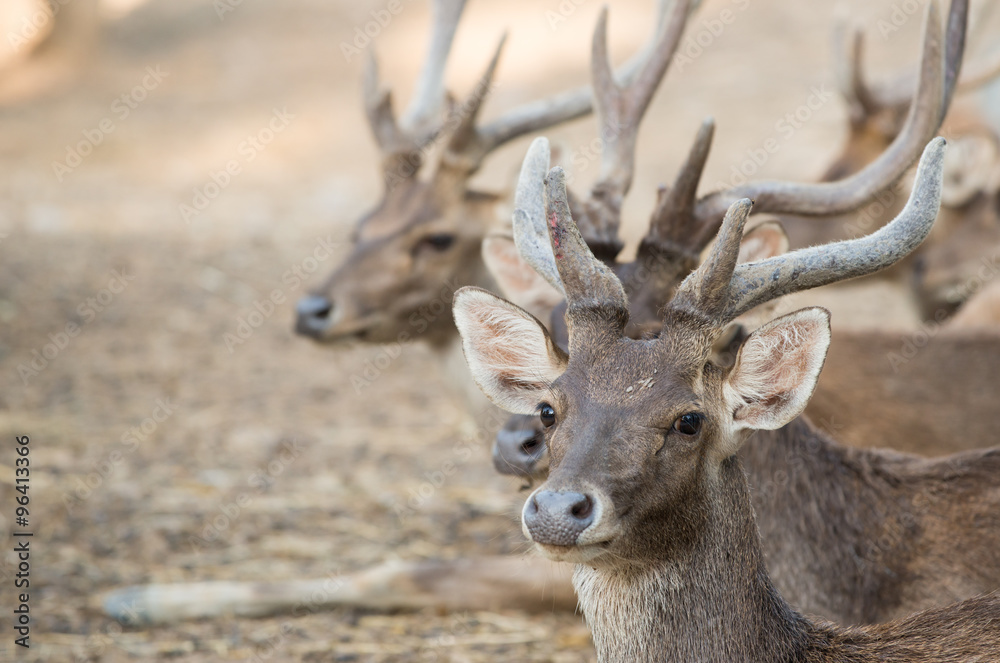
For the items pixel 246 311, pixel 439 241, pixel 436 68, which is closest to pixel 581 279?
pixel 439 241

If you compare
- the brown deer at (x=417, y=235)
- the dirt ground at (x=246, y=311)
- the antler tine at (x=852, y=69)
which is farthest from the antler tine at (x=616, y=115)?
the antler tine at (x=852, y=69)

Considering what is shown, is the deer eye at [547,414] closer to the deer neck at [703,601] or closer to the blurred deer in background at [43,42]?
the deer neck at [703,601]

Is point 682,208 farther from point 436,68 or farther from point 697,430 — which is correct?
point 436,68

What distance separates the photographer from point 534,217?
Answer: 3.38m

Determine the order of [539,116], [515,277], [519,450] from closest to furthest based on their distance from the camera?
[519,450] < [515,277] < [539,116]

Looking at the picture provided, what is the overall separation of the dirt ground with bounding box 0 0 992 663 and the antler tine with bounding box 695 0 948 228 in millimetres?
1598

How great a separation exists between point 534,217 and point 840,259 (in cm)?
96

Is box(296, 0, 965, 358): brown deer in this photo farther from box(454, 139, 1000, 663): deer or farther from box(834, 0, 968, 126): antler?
box(454, 139, 1000, 663): deer

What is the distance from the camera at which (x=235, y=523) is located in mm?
6055

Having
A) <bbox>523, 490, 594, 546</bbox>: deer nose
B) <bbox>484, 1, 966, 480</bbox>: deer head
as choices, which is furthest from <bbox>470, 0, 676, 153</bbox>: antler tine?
<bbox>523, 490, 594, 546</bbox>: deer nose

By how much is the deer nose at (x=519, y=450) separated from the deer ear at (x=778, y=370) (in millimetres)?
1067

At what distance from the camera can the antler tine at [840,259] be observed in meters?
2.97

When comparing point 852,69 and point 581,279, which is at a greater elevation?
point 581,279

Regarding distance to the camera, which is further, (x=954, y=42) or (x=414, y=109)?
(x=414, y=109)
